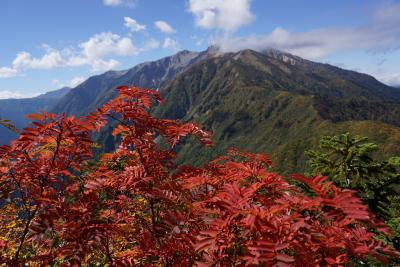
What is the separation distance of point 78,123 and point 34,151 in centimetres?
169

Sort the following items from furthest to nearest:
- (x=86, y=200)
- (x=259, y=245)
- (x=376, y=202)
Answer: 1. (x=376, y=202)
2. (x=86, y=200)
3. (x=259, y=245)

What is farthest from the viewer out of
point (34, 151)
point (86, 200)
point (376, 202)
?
point (376, 202)

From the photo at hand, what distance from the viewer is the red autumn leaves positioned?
4.27m

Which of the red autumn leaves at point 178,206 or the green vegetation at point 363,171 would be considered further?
the green vegetation at point 363,171

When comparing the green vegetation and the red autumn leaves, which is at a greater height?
the red autumn leaves

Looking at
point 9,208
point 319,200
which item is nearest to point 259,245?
point 319,200

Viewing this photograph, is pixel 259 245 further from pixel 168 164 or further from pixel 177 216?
pixel 168 164

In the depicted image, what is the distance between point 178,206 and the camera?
6312 millimetres

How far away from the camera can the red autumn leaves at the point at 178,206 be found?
427 centimetres

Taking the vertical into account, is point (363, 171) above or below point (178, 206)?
below

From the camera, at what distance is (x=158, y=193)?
5.65 metres

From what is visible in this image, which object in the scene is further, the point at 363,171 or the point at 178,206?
the point at 363,171

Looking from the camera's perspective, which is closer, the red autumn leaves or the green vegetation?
the red autumn leaves

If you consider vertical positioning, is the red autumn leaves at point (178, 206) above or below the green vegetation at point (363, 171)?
above
